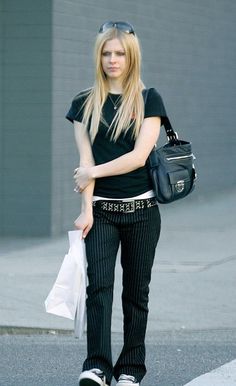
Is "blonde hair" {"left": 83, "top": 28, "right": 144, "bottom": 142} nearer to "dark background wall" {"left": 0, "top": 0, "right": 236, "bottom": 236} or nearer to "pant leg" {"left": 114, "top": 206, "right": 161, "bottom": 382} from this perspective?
"pant leg" {"left": 114, "top": 206, "right": 161, "bottom": 382}

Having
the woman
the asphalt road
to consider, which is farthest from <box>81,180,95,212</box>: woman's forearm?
the asphalt road

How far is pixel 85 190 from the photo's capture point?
6.29 m

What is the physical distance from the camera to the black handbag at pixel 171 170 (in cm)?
632

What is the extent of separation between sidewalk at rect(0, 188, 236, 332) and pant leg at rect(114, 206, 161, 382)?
2013mm

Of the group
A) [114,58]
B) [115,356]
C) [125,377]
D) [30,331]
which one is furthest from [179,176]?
[30,331]

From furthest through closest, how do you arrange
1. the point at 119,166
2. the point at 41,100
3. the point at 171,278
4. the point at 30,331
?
the point at 41,100 → the point at 171,278 → the point at 30,331 → the point at 119,166

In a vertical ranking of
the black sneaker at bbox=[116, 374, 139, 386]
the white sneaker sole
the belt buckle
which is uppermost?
the belt buckle

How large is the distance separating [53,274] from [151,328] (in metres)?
2.10

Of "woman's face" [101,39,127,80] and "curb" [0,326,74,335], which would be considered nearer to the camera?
"woman's face" [101,39,127,80]

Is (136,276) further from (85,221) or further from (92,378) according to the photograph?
(92,378)

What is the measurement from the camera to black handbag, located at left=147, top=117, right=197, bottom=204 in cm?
632

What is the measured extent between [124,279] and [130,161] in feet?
2.22

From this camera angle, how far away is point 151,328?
28.2 feet

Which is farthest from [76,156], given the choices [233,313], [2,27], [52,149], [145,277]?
[145,277]
